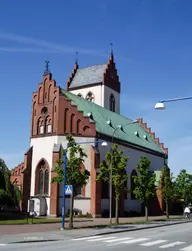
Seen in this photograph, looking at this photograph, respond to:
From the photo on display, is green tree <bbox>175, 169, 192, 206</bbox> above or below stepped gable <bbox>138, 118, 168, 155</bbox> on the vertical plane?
below

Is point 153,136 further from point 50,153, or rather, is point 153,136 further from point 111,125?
point 50,153

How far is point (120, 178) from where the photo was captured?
34594 mm

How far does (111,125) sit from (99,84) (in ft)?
48.7

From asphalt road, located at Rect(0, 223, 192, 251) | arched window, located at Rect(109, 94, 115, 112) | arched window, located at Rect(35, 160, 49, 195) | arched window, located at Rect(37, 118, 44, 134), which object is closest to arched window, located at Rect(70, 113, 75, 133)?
arched window, located at Rect(37, 118, 44, 134)

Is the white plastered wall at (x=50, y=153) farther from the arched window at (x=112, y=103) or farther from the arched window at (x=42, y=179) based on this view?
the arched window at (x=112, y=103)

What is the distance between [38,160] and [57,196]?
6374 millimetres

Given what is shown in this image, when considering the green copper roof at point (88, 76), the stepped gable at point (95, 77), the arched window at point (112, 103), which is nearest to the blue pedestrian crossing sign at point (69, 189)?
the stepped gable at point (95, 77)

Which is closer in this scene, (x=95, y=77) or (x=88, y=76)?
(x=95, y=77)

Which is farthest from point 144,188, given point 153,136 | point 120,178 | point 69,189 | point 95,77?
point 95,77

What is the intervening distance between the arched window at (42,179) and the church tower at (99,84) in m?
22.7

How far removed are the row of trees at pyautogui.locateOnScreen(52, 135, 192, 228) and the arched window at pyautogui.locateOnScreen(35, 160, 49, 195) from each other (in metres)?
4.70

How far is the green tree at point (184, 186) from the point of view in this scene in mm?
53250

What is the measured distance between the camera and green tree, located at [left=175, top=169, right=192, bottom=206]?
5325cm

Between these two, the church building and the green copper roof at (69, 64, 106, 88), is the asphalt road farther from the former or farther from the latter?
the green copper roof at (69, 64, 106, 88)
